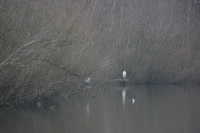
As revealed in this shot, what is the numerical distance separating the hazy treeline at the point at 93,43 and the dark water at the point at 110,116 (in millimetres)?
736

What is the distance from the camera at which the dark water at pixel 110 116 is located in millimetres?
11742

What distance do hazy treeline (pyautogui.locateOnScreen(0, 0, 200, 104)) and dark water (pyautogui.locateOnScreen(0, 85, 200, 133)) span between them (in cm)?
74

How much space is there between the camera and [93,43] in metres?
16.6

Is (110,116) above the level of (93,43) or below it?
below

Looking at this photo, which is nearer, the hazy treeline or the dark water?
the dark water

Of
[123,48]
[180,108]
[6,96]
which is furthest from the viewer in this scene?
[123,48]

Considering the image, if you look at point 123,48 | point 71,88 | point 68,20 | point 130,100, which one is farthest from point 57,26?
point 123,48

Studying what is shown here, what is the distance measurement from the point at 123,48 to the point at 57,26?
8.12 m

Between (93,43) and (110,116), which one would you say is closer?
(110,116)

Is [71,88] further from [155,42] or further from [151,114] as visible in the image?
[155,42]

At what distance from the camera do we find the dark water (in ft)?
38.5

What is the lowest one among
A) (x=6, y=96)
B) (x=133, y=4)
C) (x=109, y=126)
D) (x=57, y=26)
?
(x=109, y=126)

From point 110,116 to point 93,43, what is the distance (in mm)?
3937

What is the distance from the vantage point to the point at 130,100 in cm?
1619
